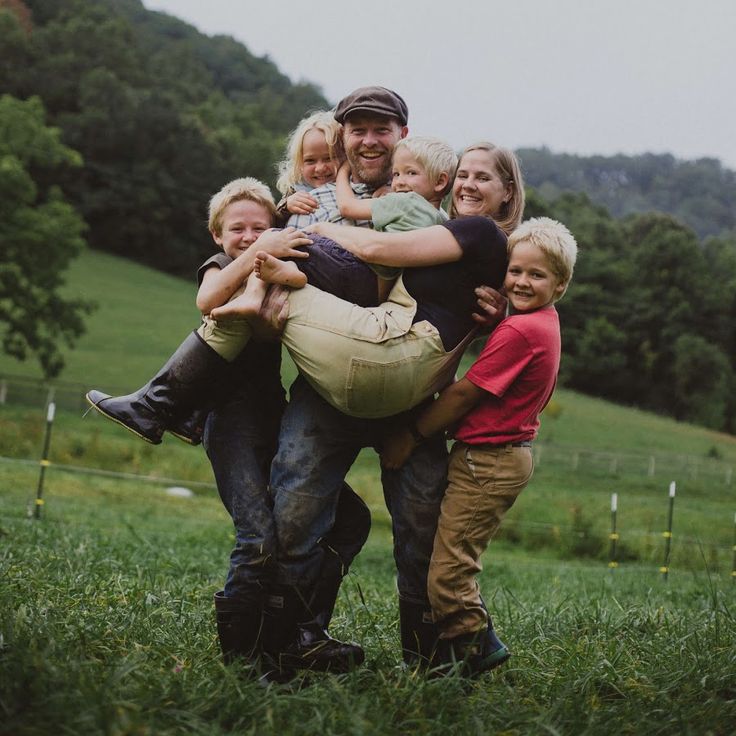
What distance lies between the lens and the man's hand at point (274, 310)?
366cm

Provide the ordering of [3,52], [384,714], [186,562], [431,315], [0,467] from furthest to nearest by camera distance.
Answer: [3,52], [0,467], [186,562], [431,315], [384,714]

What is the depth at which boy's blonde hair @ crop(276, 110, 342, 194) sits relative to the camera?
419 centimetres

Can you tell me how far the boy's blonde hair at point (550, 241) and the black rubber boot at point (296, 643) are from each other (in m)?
1.60

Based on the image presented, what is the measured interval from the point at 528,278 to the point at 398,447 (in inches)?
32.6

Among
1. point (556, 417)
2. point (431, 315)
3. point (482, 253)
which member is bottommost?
point (556, 417)

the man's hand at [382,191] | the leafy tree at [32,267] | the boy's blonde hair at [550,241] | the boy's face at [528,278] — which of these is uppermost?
the man's hand at [382,191]

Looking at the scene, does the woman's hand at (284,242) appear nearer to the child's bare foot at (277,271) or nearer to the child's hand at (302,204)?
the child's bare foot at (277,271)

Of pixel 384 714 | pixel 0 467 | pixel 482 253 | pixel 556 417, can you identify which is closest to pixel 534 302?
pixel 482 253

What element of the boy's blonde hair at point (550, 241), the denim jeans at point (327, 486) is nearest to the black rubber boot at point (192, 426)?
the denim jeans at point (327, 486)

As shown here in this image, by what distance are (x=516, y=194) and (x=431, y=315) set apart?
0.69 meters

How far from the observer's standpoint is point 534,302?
388 cm

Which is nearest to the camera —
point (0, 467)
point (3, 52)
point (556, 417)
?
point (0, 467)

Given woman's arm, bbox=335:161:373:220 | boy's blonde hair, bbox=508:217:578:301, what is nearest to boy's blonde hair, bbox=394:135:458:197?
woman's arm, bbox=335:161:373:220

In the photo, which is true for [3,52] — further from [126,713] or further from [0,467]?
[126,713]
